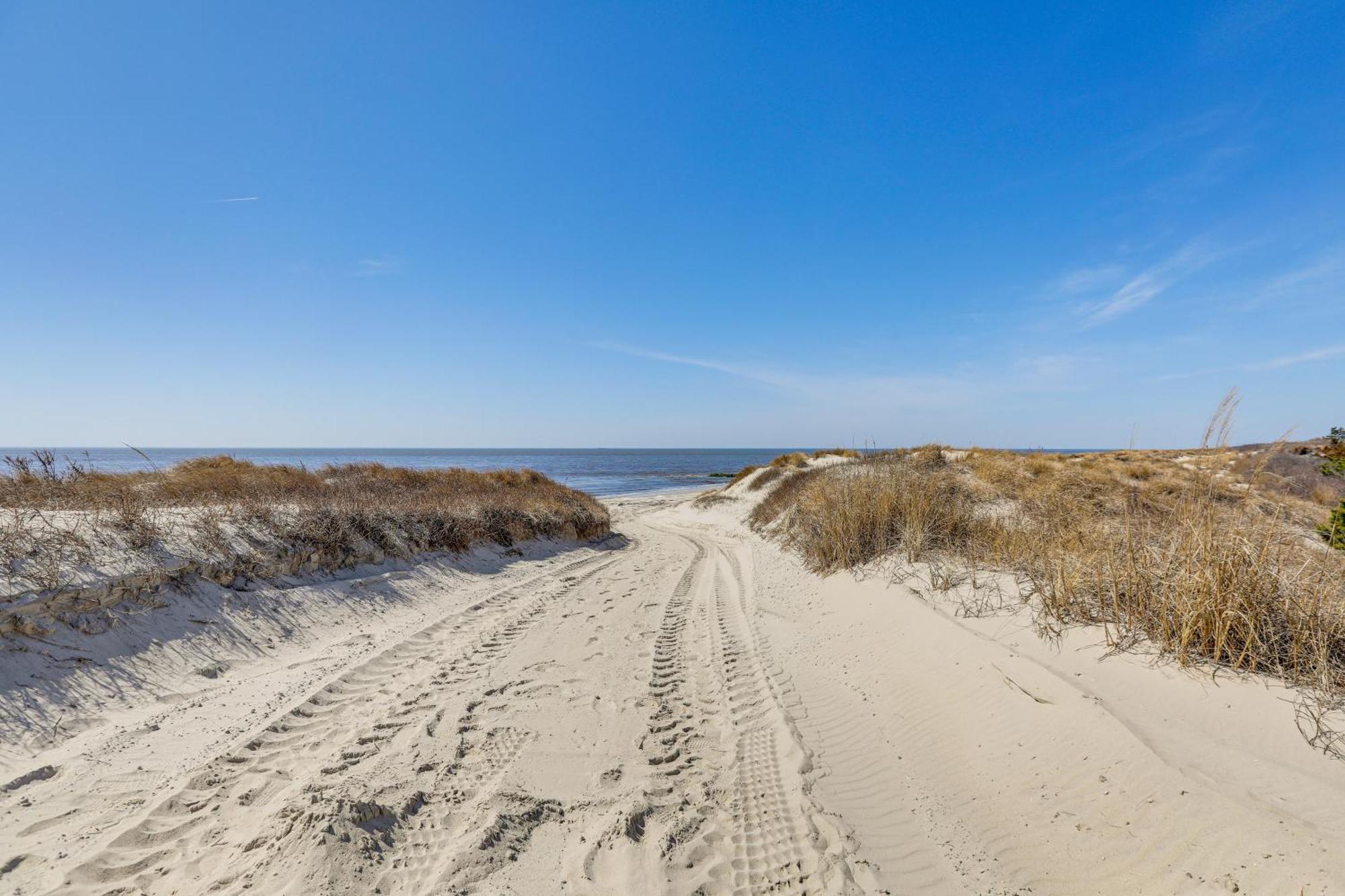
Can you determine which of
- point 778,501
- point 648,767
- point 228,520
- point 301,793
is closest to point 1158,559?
point 648,767

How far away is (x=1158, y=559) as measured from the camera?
4535 mm

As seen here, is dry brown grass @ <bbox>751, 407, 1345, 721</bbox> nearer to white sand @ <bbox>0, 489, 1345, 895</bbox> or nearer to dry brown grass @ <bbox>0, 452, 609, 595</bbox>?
white sand @ <bbox>0, 489, 1345, 895</bbox>

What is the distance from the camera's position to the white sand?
274 centimetres

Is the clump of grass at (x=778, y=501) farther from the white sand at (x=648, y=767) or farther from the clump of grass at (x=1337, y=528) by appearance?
the white sand at (x=648, y=767)

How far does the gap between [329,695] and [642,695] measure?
2.97 metres

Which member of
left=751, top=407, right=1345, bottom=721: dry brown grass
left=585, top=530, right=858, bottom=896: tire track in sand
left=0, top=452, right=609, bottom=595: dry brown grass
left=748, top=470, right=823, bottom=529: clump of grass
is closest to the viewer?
left=585, top=530, right=858, bottom=896: tire track in sand

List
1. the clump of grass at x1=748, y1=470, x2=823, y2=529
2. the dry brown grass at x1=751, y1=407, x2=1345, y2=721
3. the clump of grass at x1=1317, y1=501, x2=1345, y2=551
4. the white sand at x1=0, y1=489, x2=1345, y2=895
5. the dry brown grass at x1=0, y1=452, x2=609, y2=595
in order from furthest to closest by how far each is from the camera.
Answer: the clump of grass at x1=748, y1=470, x2=823, y2=529, the clump of grass at x1=1317, y1=501, x2=1345, y2=551, the dry brown grass at x1=0, y1=452, x2=609, y2=595, the dry brown grass at x1=751, y1=407, x2=1345, y2=721, the white sand at x1=0, y1=489, x2=1345, y2=895

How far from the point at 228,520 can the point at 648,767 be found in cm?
784

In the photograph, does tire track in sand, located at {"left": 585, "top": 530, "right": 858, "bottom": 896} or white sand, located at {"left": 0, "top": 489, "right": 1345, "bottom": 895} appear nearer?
white sand, located at {"left": 0, "top": 489, "right": 1345, "bottom": 895}

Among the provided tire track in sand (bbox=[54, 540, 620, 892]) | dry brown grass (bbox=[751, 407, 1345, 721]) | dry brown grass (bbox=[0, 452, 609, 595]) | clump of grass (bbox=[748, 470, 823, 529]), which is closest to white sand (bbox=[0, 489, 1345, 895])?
tire track in sand (bbox=[54, 540, 620, 892])

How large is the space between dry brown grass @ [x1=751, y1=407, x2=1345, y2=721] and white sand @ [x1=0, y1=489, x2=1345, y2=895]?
36 cm

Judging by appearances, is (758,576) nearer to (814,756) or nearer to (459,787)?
(814,756)

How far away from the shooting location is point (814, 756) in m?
4.07

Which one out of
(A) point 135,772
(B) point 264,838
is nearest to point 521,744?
(B) point 264,838
